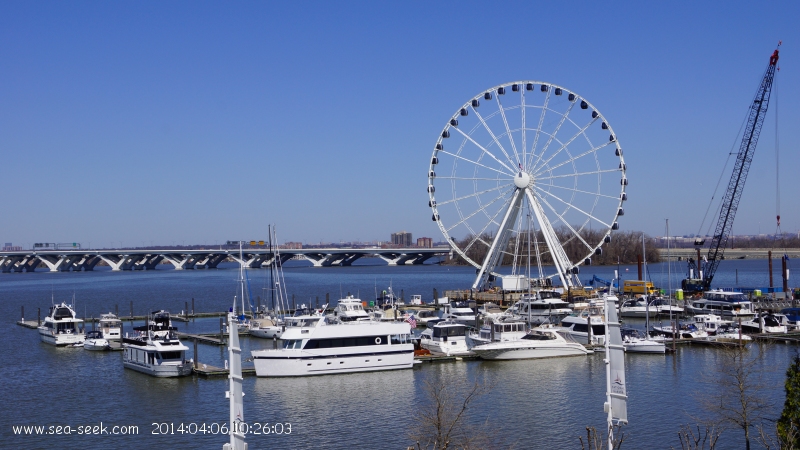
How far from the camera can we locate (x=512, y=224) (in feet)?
214

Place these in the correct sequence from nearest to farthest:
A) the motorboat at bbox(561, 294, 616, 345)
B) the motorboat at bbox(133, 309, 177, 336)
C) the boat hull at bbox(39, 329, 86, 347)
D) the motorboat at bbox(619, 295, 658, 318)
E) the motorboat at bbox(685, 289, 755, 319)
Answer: the motorboat at bbox(561, 294, 616, 345), the motorboat at bbox(133, 309, 177, 336), the boat hull at bbox(39, 329, 86, 347), the motorboat at bbox(685, 289, 755, 319), the motorboat at bbox(619, 295, 658, 318)

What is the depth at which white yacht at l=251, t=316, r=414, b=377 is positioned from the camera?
3497cm

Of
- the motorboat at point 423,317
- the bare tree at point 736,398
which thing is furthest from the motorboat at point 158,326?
the bare tree at point 736,398

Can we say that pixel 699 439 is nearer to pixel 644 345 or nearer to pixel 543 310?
pixel 644 345

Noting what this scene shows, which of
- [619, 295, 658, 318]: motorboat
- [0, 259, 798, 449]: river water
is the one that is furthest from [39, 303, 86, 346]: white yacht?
[619, 295, 658, 318]: motorboat

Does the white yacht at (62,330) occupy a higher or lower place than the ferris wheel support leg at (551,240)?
lower

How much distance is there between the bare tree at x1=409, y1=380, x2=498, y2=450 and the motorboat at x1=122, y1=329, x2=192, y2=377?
11327 millimetres

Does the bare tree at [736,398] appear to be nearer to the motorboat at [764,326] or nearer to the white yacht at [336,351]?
the white yacht at [336,351]

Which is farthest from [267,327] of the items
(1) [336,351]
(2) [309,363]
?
(2) [309,363]

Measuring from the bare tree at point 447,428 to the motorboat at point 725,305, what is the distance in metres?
28.7

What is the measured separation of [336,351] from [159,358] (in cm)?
768

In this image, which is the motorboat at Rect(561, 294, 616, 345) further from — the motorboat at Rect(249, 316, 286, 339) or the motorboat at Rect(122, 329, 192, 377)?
the motorboat at Rect(122, 329, 192, 377)

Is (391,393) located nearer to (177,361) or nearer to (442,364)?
(442,364)

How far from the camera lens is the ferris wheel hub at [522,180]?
6300cm
